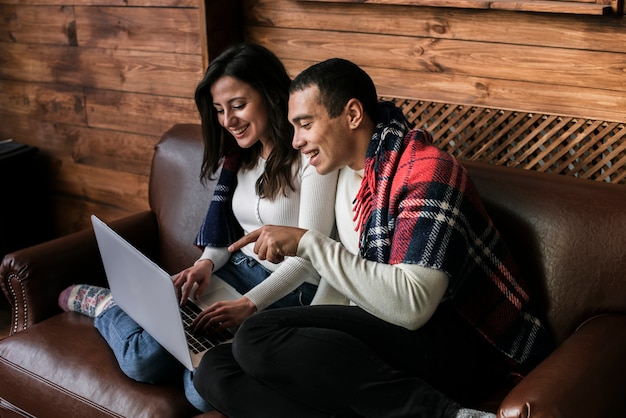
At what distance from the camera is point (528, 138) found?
2.26 m

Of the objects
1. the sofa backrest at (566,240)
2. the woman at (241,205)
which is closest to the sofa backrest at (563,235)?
the sofa backrest at (566,240)

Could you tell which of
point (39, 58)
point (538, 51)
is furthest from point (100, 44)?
point (538, 51)

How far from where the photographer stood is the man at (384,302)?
1.61 meters

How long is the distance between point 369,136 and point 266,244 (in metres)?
0.34

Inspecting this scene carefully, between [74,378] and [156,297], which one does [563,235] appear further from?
[74,378]

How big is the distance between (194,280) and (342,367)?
25.0 inches

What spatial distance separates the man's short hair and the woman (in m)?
0.26

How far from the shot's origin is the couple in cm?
161

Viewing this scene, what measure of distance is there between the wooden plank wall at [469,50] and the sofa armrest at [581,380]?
68 cm

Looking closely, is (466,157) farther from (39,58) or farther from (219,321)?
(39,58)

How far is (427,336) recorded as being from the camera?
169 centimetres

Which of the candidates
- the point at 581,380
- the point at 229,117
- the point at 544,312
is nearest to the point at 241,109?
the point at 229,117

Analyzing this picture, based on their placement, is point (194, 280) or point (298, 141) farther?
point (194, 280)

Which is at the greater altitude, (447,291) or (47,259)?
(447,291)
